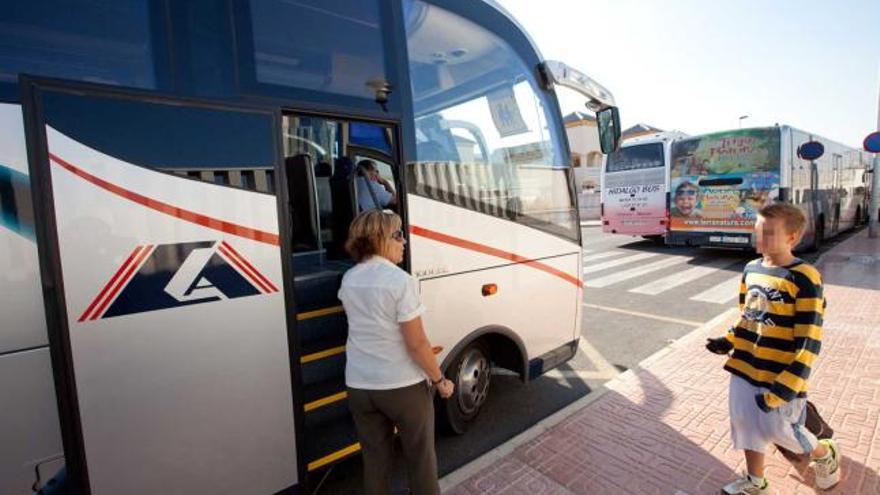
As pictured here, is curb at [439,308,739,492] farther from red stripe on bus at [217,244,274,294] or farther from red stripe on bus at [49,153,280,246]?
red stripe on bus at [49,153,280,246]

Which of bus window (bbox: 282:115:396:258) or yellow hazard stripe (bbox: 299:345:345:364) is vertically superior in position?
bus window (bbox: 282:115:396:258)

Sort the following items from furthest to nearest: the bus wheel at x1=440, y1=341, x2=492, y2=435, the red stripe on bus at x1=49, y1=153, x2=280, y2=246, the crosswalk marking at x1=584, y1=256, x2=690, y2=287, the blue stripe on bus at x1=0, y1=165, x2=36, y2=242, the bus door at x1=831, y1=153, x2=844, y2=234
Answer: the bus door at x1=831, y1=153, x2=844, y2=234
the crosswalk marking at x1=584, y1=256, x2=690, y2=287
the bus wheel at x1=440, y1=341, x2=492, y2=435
the red stripe on bus at x1=49, y1=153, x2=280, y2=246
the blue stripe on bus at x1=0, y1=165, x2=36, y2=242

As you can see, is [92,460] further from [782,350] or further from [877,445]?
[877,445]

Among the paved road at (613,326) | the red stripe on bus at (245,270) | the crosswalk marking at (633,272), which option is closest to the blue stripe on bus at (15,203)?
the red stripe on bus at (245,270)

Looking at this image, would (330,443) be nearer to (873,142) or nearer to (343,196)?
(343,196)

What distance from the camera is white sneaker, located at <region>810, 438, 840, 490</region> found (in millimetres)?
2627

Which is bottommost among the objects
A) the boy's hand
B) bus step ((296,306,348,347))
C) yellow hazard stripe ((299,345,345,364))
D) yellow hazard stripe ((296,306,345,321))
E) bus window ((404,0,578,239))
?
the boy's hand

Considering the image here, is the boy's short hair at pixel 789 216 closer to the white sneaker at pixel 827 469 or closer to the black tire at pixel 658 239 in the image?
the white sneaker at pixel 827 469

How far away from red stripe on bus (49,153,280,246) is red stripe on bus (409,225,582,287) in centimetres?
94

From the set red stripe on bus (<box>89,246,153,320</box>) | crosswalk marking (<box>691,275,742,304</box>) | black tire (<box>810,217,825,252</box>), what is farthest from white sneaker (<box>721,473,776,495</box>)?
black tire (<box>810,217,825,252</box>)

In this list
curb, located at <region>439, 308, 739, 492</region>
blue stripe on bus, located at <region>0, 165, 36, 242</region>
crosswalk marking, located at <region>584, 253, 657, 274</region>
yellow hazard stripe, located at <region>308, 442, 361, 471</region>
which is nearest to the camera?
blue stripe on bus, located at <region>0, 165, 36, 242</region>

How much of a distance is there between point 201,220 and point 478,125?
6.47 ft

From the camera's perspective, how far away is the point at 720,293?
7.96 metres

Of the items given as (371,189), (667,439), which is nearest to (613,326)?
(667,439)
